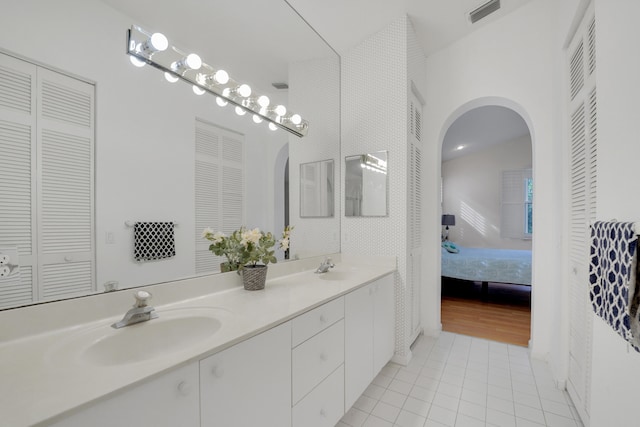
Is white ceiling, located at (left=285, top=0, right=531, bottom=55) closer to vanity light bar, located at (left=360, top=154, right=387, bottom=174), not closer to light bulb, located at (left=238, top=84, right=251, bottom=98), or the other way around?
light bulb, located at (left=238, top=84, right=251, bottom=98)

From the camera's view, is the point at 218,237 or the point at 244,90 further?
the point at 244,90

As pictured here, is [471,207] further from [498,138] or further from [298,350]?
[298,350]

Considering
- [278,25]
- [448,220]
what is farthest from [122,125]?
[448,220]

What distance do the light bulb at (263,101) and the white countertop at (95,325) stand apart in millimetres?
1106

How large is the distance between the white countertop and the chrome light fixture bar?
40.1 inches

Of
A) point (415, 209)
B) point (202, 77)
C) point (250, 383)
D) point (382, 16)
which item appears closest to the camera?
point (250, 383)

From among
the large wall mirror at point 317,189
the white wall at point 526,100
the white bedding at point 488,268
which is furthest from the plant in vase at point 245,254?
the white bedding at point 488,268

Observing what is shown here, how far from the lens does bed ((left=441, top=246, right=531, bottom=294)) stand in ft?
12.6

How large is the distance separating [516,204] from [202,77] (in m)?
6.58

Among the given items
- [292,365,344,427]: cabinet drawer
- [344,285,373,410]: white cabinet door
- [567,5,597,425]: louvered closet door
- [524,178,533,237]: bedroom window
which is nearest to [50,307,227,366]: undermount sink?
[292,365,344,427]: cabinet drawer

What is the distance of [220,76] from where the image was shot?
153 cm

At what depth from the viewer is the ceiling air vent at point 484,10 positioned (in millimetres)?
2330

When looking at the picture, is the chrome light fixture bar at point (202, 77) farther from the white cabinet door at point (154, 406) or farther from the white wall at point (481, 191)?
the white wall at point (481, 191)

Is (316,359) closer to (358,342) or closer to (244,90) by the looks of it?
(358,342)
